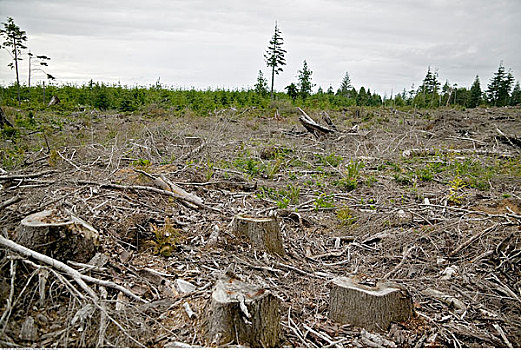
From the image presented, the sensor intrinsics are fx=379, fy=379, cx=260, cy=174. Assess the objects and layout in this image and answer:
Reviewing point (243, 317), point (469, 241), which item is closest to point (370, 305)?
point (243, 317)

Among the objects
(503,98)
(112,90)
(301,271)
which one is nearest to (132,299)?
(301,271)

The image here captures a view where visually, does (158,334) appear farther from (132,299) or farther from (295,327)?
(295,327)

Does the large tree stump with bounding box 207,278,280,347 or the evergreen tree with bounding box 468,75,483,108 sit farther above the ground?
the evergreen tree with bounding box 468,75,483,108

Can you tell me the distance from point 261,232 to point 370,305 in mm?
1228

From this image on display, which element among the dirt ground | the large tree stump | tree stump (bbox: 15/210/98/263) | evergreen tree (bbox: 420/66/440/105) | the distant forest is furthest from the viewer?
evergreen tree (bbox: 420/66/440/105)

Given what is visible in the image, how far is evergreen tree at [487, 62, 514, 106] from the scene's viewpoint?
27375mm

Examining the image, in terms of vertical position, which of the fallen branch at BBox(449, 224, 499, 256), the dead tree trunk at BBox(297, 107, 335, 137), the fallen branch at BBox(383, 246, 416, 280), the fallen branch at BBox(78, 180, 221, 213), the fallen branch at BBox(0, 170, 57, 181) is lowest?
the fallen branch at BBox(383, 246, 416, 280)

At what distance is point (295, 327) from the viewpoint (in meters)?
2.45

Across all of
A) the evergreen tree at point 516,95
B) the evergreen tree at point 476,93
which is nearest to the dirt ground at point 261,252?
the evergreen tree at point 476,93

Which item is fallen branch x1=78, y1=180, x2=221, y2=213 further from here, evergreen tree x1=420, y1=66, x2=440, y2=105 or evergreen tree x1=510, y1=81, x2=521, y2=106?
evergreen tree x1=510, y1=81, x2=521, y2=106

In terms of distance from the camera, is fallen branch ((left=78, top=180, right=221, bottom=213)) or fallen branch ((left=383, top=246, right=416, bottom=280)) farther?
fallen branch ((left=78, top=180, right=221, bottom=213))

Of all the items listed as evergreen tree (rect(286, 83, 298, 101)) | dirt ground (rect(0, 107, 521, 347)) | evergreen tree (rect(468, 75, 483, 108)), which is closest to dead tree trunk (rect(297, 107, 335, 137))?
dirt ground (rect(0, 107, 521, 347))

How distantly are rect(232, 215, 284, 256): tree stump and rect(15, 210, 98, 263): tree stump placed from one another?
122 centimetres

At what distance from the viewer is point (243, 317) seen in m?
2.10
